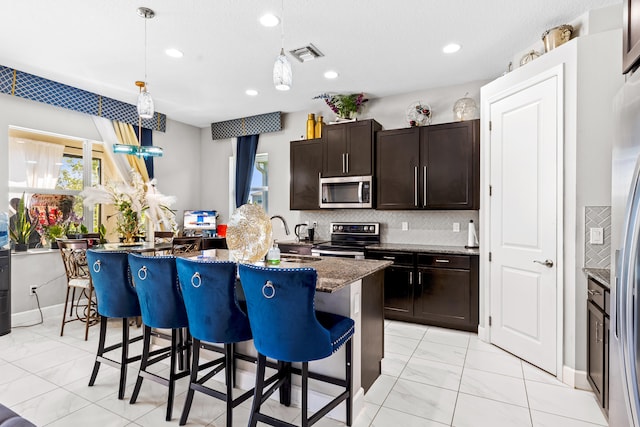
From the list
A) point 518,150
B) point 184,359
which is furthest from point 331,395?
point 518,150

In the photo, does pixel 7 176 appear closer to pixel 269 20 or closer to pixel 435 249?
pixel 269 20

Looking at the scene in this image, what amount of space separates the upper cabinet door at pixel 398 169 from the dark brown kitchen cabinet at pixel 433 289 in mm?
679

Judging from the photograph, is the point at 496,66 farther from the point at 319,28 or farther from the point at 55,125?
the point at 55,125

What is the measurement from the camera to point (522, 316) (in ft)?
10.0

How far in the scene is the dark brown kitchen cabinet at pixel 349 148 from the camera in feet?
14.5

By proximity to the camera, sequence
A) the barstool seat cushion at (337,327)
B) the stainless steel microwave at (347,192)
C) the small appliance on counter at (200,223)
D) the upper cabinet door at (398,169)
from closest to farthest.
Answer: the barstool seat cushion at (337,327) < the upper cabinet door at (398,169) < the stainless steel microwave at (347,192) < the small appliance on counter at (200,223)

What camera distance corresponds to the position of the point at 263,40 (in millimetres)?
3211

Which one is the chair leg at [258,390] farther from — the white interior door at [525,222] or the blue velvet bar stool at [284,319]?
the white interior door at [525,222]


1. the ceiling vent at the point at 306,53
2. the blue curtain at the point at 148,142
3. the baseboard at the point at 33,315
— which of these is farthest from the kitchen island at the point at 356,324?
the blue curtain at the point at 148,142

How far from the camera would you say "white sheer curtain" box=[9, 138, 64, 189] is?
13.5 ft

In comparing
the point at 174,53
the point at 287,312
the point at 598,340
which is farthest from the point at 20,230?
the point at 598,340

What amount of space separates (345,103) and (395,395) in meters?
3.56

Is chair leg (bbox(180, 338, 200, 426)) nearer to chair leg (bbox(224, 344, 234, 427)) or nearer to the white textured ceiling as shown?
chair leg (bbox(224, 344, 234, 427))

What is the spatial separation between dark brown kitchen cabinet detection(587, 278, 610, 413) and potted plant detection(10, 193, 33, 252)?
5.65 m
